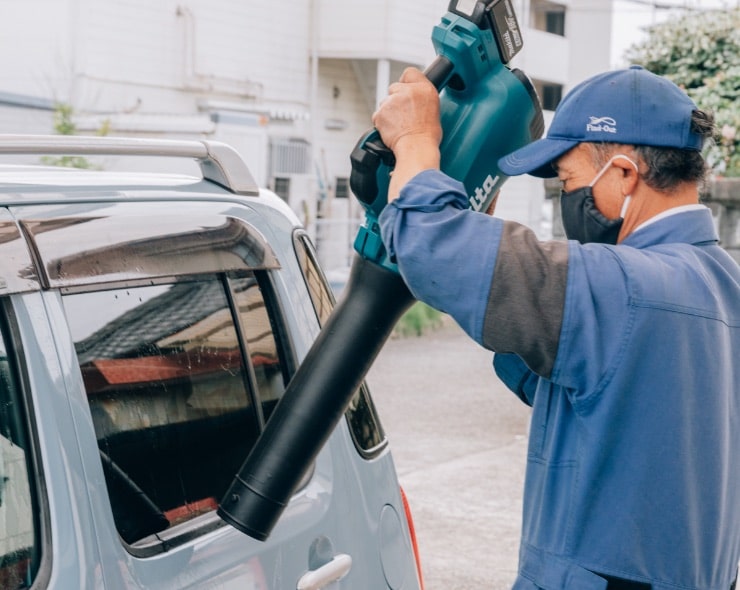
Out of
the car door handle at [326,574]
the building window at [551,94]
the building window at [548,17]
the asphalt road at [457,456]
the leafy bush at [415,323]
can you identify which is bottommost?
the leafy bush at [415,323]

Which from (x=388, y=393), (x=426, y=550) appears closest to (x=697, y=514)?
(x=426, y=550)

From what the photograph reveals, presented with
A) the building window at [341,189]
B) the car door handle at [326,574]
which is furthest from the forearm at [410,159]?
the building window at [341,189]

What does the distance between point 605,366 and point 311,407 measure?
0.51 m

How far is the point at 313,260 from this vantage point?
8.73ft

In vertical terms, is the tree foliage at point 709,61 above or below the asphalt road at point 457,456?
above

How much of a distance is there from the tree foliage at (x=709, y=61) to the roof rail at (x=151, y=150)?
Answer: 6.58 metres

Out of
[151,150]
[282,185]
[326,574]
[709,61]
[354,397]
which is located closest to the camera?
[326,574]

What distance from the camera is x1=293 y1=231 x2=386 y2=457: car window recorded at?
257 cm

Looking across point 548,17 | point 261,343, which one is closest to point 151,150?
point 261,343

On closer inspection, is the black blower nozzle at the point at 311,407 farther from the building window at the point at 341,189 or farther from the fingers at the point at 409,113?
the building window at the point at 341,189

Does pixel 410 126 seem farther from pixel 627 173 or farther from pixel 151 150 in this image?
pixel 151 150

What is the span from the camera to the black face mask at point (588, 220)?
1995 mm

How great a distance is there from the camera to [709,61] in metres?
9.27

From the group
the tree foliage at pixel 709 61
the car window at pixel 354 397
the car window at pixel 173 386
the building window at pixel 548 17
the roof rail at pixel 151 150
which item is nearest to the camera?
the car window at pixel 173 386
